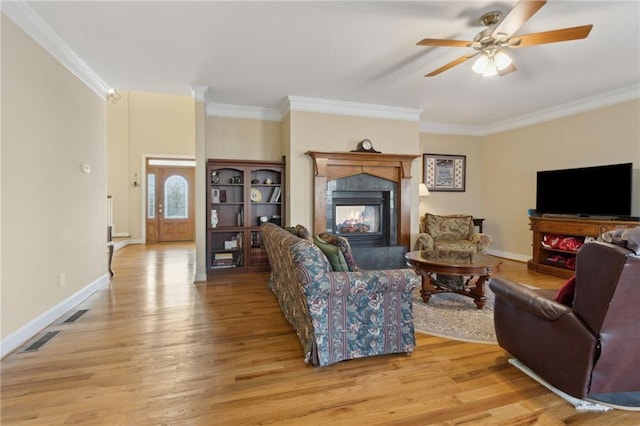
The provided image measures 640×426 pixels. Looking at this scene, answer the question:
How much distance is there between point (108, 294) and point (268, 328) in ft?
7.80

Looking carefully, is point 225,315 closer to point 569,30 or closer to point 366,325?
point 366,325

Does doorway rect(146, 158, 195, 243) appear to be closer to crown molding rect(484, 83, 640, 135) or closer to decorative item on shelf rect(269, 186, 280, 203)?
decorative item on shelf rect(269, 186, 280, 203)

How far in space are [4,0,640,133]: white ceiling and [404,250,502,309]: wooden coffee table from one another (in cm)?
226

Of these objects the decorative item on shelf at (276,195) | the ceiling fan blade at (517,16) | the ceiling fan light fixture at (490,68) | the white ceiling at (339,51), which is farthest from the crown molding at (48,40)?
the ceiling fan light fixture at (490,68)

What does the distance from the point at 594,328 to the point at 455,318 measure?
4.97ft

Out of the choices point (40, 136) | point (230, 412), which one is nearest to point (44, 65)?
point (40, 136)

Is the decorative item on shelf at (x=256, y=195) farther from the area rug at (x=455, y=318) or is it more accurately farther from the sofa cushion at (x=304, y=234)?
the area rug at (x=455, y=318)

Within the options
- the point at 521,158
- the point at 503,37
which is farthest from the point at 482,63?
the point at 521,158

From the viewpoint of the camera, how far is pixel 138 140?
832cm

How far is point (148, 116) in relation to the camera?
8.33 metres

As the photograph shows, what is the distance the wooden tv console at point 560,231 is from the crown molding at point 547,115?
1.82 meters

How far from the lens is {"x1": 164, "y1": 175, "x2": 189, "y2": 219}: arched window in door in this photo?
8797mm

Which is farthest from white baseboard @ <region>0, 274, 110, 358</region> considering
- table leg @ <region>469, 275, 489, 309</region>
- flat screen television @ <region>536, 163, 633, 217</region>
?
flat screen television @ <region>536, 163, 633, 217</region>

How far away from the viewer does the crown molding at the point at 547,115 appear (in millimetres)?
4473
